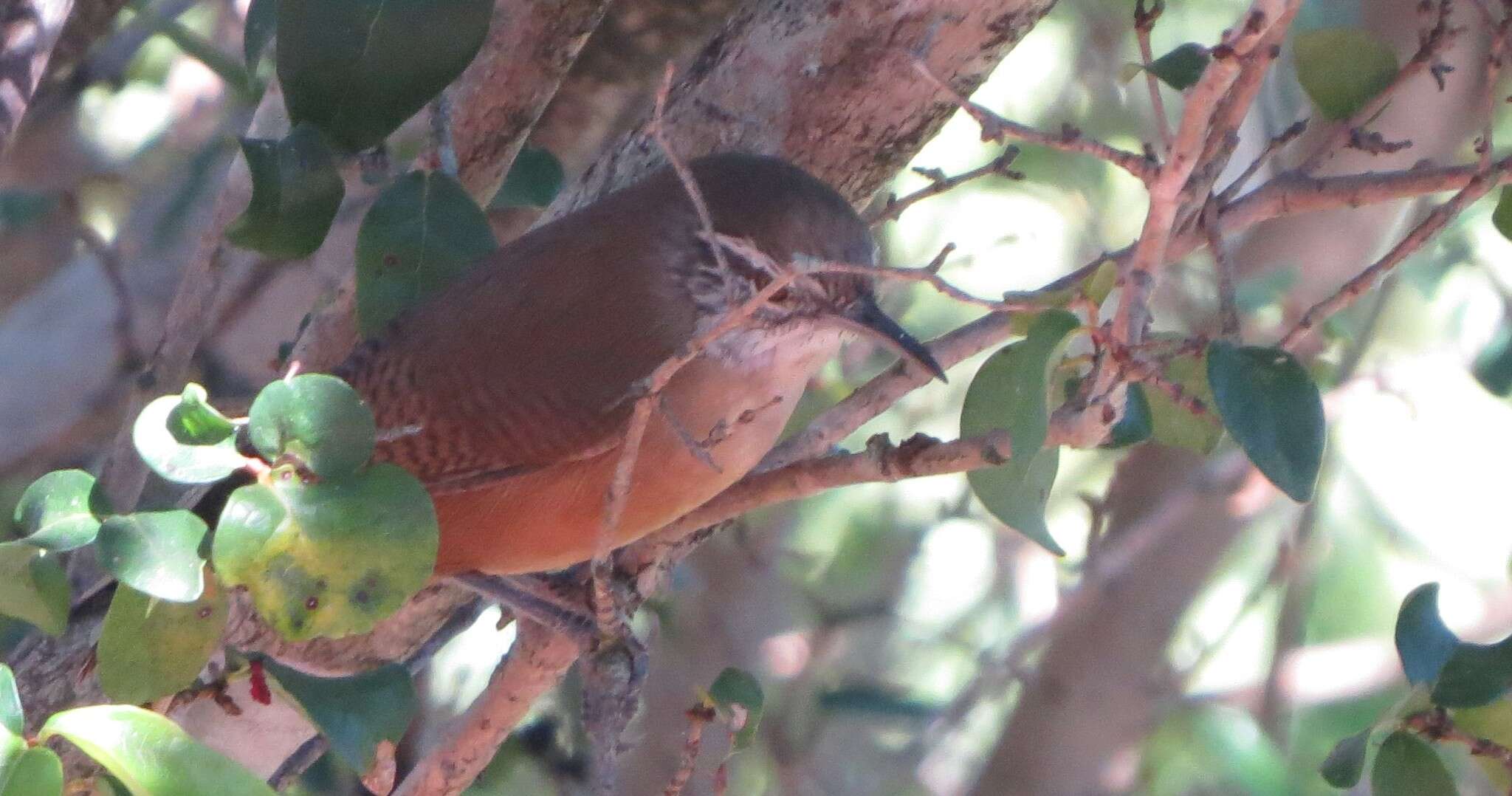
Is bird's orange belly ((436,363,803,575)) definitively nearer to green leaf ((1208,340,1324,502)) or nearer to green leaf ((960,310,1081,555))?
green leaf ((960,310,1081,555))

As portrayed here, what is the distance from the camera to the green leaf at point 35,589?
1.37m

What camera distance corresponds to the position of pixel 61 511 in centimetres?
138

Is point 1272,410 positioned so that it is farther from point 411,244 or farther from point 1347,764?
point 411,244

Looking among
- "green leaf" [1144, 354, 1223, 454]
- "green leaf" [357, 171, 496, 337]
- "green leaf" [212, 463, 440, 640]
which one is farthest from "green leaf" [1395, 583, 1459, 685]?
"green leaf" [357, 171, 496, 337]

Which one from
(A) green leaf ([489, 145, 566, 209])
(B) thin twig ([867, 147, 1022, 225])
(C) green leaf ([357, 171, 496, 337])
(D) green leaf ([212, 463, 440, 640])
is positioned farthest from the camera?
(A) green leaf ([489, 145, 566, 209])

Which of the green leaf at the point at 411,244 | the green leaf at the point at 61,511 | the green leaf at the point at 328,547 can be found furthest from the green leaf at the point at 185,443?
the green leaf at the point at 411,244

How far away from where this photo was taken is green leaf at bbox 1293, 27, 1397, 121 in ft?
5.55

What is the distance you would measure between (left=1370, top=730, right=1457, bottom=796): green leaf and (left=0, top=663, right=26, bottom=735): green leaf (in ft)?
4.24

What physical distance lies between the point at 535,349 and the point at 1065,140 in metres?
0.87

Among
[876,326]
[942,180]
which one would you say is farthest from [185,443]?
[876,326]

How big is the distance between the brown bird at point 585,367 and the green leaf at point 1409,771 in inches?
27.7

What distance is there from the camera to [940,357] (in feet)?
6.23

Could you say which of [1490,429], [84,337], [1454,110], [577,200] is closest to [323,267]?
[84,337]

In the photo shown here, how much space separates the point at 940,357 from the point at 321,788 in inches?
69.2
